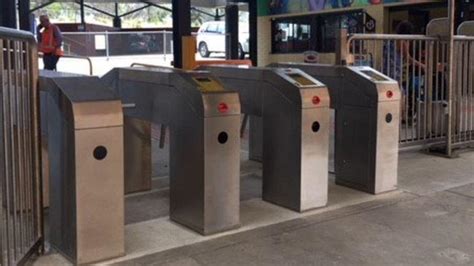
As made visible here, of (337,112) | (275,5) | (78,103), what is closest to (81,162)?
(78,103)

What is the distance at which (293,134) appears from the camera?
3.98 m

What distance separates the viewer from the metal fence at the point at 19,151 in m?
2.73

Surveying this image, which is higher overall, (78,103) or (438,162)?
(78,103)

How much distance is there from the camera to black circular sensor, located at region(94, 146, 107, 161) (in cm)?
300

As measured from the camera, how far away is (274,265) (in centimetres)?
Result: 312

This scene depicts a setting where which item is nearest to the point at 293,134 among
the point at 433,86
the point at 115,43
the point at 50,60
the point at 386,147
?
the point at 386,147

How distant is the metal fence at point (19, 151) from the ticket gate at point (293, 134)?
1.65 m

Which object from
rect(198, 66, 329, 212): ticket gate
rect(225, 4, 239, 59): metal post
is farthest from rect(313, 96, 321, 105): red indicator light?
rect(225, 4, 239, 59): metal post

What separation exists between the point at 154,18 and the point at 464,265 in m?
31.5

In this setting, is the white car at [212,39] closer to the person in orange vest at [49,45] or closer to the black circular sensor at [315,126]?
the person in orange vest at [49,45]

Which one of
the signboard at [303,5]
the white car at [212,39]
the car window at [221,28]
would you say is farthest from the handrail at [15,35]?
the car window at [221,28]

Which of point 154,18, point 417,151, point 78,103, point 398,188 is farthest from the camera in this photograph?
point 154,18

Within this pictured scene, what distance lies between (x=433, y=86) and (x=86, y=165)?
4425 mm

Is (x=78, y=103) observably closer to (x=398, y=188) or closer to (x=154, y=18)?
(x=398, y=188)
